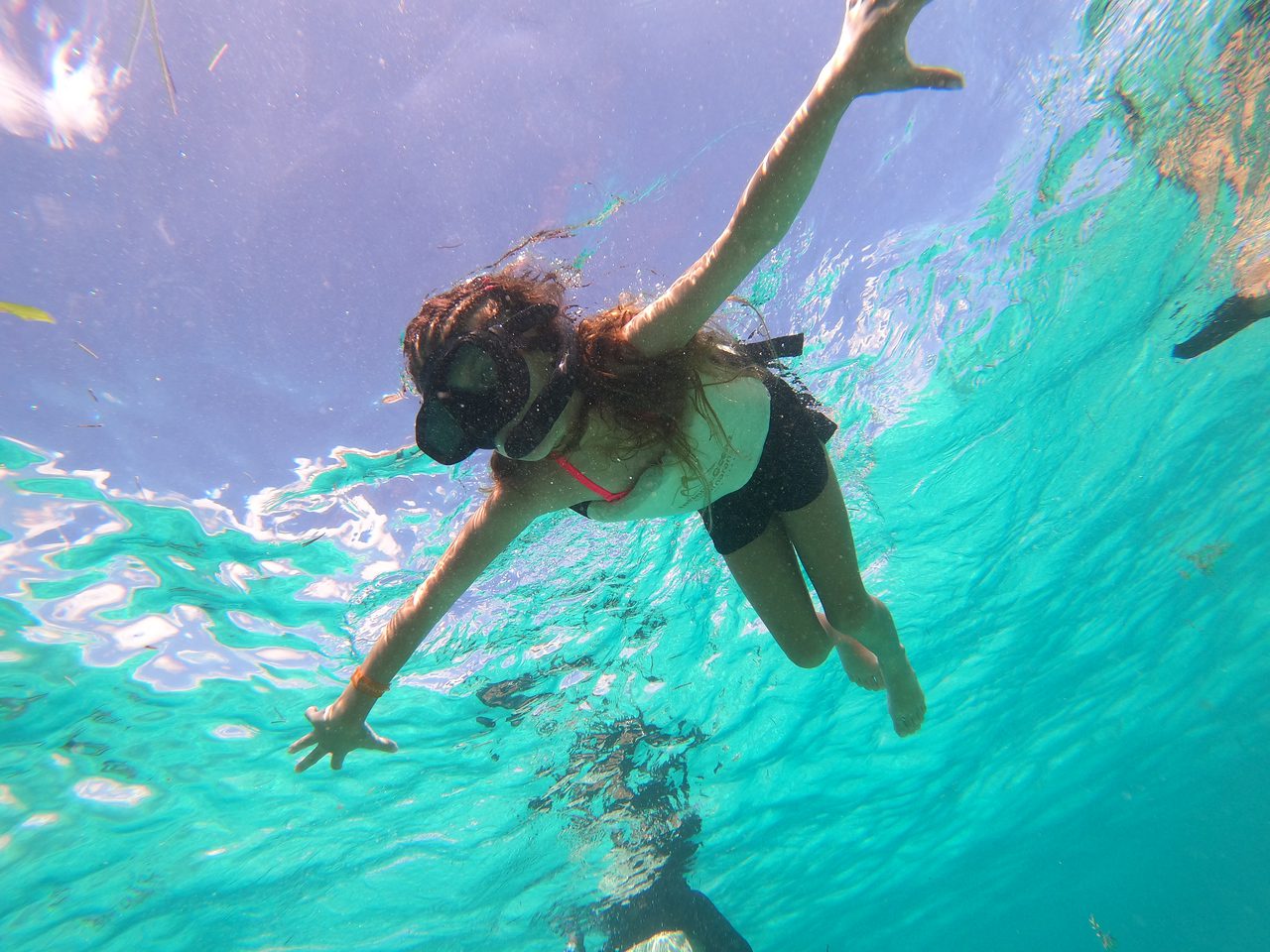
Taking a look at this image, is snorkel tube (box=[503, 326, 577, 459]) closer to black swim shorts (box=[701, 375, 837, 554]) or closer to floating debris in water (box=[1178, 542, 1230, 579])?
black swim shorts (box=[701, 375, 837, 554])

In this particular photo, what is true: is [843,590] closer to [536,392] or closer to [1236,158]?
[536,392]

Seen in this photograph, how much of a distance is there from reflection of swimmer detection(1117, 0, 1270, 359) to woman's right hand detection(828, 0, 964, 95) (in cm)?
959

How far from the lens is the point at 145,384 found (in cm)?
707

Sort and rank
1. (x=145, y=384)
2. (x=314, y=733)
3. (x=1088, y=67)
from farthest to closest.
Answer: (x=1088, y=67) < (x=145, y=384) < (x=314, y=733)

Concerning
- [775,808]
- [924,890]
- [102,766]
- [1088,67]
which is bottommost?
[924,890]

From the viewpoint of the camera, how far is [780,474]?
14.2ft

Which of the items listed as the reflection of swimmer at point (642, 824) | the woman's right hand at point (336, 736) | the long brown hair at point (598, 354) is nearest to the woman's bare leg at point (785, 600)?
the long brown hair at point (598, 354)

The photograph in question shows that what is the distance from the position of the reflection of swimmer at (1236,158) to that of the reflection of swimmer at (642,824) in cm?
1436

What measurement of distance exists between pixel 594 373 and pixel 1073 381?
15133 mm

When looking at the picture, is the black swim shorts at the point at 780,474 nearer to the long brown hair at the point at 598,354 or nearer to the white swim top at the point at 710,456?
the white swim top at the point at 710,456

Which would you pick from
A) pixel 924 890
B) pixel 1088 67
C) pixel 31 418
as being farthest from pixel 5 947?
pixel 924 890

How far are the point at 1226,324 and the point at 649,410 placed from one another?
13408 millimetres

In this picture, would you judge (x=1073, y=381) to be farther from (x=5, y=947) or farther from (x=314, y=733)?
(x=5, y=947)

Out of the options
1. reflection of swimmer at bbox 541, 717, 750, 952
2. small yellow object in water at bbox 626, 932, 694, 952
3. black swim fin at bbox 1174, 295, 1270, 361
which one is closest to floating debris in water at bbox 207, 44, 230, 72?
black swim fin at bbox 1174, 295, 1270, 361
